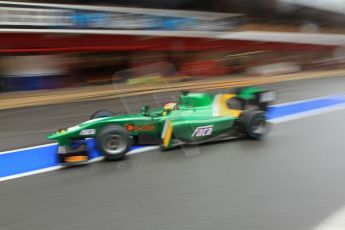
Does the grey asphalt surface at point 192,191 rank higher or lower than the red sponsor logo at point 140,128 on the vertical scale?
lower

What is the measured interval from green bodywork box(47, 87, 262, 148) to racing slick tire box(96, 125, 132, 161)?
0.17m

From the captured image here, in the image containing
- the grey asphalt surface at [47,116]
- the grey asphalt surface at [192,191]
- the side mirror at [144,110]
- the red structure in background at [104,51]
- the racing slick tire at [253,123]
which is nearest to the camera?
the grey asphalt surface at [192,191]

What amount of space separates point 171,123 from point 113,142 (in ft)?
2.49

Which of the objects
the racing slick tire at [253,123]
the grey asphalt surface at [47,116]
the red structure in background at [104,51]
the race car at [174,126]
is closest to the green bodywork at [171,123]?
the race car at [174,126]

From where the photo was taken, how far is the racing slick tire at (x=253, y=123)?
18.1 feet

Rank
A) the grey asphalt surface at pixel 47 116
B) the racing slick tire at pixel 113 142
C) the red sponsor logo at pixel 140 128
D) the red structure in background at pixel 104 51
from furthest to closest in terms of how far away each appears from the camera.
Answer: the red structure in background at pixel 104 51 < the grey asphalt surface at pixel 47 116 < the red sponsor logo at pixel 140 128 < the racing slick tire at pixel 113 142

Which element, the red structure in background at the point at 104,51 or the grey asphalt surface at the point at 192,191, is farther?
the red structure in background at the point at 104,51

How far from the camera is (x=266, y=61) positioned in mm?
24688

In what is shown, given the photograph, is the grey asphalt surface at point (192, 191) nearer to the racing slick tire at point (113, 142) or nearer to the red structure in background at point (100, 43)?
the racing slick tire at point (113, 142)

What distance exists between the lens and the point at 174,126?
499 cm

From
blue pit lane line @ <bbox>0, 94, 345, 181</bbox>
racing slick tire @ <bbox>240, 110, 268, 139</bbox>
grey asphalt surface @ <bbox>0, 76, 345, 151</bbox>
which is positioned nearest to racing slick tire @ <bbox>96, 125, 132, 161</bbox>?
blue pit lane line @ <bbox>0, 94, 345, 181</bbox>

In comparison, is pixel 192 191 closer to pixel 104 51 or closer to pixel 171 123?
pixel 171 123

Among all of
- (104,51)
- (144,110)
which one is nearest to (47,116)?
(144,110)

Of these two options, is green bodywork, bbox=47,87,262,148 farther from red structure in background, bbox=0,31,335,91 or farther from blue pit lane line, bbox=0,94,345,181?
red structure in background, bbox=0,31,335,91
